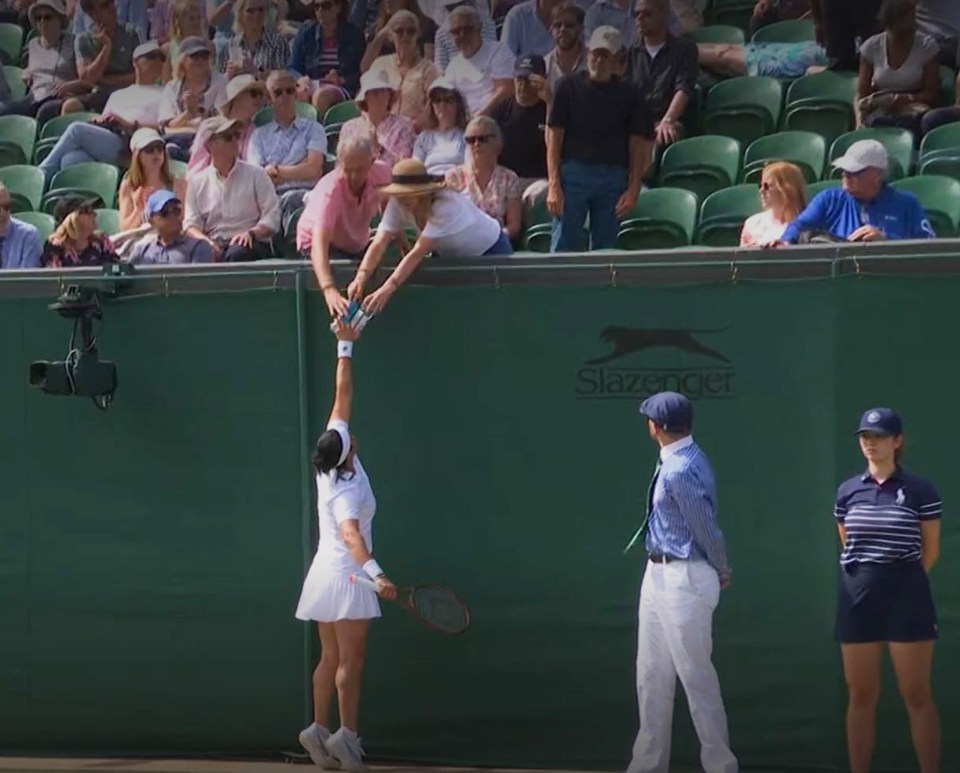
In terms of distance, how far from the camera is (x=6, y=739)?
8883 millimetres

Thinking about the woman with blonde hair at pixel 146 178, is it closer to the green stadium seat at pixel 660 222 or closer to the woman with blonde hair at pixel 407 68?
the woman with blonde hair at pixel 407 68

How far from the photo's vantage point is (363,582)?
791 cm

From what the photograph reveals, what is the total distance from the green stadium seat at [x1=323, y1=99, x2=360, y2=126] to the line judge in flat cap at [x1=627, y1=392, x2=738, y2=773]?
5462 millimetres

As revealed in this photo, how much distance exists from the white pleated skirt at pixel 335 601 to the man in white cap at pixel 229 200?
255 cm

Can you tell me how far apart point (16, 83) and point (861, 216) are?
8.22 m

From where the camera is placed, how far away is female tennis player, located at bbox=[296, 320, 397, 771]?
797 cm

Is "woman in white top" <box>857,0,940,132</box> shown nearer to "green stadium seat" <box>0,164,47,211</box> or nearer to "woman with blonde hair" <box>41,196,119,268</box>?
"woman with blonde hair" <box>41,196,119,268</box>

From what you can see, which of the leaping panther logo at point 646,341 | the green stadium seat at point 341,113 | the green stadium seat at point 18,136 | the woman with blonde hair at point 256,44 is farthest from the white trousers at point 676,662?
the green stadium seat at point 18,136

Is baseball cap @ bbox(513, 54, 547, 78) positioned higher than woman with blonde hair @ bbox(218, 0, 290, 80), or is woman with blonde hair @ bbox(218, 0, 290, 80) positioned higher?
woman with blonde hair @ bbox(218, 0, 290, 80)

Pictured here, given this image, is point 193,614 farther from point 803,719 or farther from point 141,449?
point 803,719

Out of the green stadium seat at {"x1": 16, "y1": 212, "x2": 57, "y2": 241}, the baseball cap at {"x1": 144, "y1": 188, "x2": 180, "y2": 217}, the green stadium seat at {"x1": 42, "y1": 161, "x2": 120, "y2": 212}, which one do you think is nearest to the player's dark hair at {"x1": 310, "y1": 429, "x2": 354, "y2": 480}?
the baseball cap at {"x1": 144, "y1": 188, "x2": 180, "y2": 217}

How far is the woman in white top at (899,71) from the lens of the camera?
11.1 meters

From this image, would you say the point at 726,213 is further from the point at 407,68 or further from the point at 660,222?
the point at 407,68

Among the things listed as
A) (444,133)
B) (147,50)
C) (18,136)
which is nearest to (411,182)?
(444,133)
